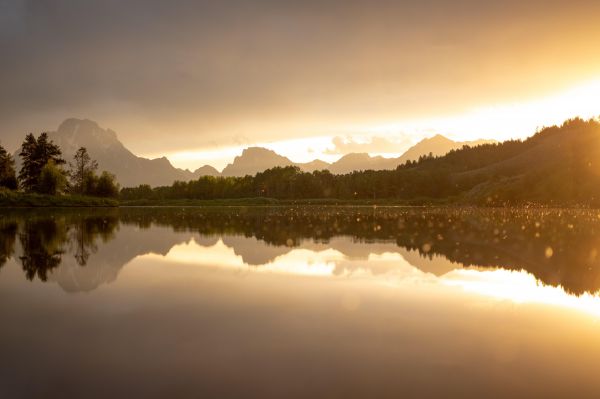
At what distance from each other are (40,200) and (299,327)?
95.2 m

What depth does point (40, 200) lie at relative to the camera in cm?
9019

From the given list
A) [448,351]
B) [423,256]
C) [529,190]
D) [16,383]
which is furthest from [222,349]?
[529,190]

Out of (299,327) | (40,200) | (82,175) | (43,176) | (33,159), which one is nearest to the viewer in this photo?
(299,327)

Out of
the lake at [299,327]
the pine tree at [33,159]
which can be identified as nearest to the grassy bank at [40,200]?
the pine tree at [33,159]

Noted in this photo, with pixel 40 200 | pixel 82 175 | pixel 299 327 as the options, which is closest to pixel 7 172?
pixel 40 200

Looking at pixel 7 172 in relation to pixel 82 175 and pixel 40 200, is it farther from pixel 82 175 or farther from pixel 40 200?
pixel 82 175

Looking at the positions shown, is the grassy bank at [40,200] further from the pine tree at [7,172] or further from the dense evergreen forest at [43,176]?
the pine tree at [7,172]

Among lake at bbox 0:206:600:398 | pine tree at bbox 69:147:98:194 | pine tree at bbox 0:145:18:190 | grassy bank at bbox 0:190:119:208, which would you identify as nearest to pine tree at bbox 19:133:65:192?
pine tree at bbox 0:145:18:190

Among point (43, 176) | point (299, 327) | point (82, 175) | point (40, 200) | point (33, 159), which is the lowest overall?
point (299, 327)

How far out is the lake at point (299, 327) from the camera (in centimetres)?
718

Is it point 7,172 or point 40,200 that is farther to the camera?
point 7,172

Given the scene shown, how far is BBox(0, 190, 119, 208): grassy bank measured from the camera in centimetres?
8631

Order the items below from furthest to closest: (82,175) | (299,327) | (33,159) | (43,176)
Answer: (82,175)
(33,159)
(43,176)
(299,327)

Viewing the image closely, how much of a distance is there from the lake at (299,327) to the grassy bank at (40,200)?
7758 centimetres
